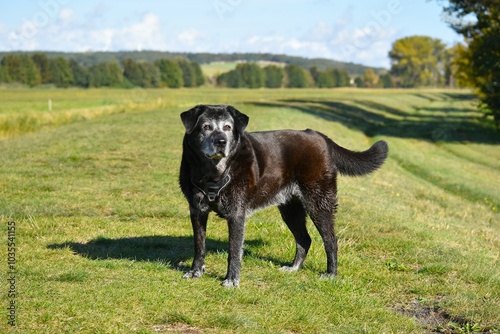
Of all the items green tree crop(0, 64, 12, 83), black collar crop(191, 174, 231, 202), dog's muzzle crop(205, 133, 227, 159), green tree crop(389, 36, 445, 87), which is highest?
green tree crop(389, 36, 445, 87)

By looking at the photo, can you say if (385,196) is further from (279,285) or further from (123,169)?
(279,285)

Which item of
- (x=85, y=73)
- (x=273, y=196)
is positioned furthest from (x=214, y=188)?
(x=85, y=73)

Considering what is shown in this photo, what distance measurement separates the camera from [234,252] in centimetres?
725

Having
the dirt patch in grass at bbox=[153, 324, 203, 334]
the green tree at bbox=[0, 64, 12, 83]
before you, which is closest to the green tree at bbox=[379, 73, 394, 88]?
the green tree at bbox=[0, 64, 12, 83]

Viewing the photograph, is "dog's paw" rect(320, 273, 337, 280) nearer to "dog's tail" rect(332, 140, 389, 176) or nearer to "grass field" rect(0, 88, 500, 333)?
"grass field" rect(0, 88, 500, 333)

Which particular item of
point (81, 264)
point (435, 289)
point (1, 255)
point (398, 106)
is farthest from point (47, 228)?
point (398, 106)

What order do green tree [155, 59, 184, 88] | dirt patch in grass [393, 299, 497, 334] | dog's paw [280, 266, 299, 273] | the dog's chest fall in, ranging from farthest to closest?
green tree [155, 59, 184, 88]
dog's paw [280, 266, 299, 273]
the dog's chest
dirt patch in grass [393, 299, 497, 334]

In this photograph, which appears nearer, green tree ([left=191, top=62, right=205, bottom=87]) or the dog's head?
the dog's head

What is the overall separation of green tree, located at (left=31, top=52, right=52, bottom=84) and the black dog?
414 feet

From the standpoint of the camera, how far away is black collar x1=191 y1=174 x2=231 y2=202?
7160mm

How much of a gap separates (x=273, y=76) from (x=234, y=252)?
16735cm

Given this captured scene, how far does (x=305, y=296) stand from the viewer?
7.15 meters

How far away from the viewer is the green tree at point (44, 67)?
413ft

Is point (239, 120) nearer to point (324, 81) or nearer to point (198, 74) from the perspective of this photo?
point (198, 74)
